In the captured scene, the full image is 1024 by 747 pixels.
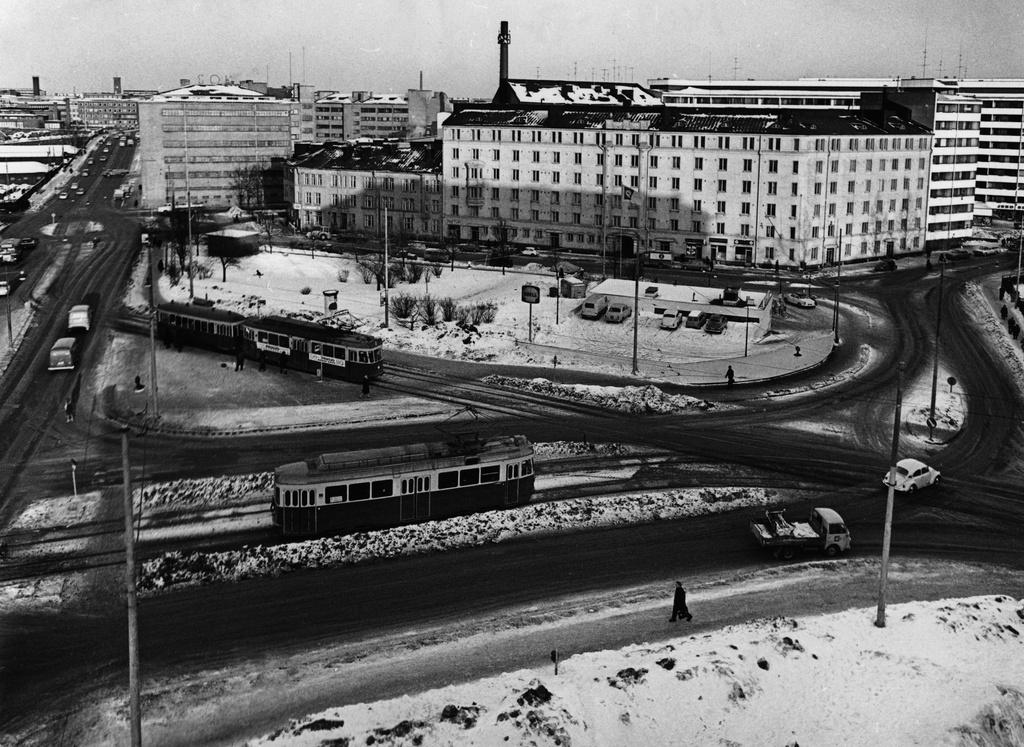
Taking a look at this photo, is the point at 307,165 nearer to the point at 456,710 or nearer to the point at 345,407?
the point at 345,407

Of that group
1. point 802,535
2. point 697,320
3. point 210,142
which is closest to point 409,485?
point 802,535

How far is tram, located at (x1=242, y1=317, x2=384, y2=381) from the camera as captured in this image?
50.7 metres

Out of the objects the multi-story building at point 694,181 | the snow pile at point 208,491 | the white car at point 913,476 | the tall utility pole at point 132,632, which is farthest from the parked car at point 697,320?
the tall utility pole at point 132,632

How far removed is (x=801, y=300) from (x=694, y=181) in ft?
79.0

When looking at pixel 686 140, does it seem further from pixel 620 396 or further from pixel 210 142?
pixel 210 142

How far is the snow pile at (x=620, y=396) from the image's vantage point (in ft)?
158

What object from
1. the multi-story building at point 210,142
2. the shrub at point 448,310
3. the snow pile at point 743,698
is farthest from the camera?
the multi-story building at point 210,142

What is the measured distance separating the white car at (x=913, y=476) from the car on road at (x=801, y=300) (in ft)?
108

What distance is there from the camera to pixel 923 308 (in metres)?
72.6

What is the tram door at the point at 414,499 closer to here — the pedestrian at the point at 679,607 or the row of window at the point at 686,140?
the pedestrian at the point at 679,607

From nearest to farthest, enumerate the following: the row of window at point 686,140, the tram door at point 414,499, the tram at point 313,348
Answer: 1. the tram door at point 414,499
2. the tram at point 313,348
3. the row of window at point 686,140

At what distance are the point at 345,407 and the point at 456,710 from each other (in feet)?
87.5

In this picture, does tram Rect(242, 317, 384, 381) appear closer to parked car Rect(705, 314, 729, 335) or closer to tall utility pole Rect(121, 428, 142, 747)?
parked car Rect(705, 314, 729, 335)

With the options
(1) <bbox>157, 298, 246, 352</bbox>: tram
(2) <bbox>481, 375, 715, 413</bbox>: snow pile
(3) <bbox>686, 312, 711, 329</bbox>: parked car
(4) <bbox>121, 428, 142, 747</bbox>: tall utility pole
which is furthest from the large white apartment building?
(4) <bbox>121, 428, 142, 747</bbox>: tall utility pole
